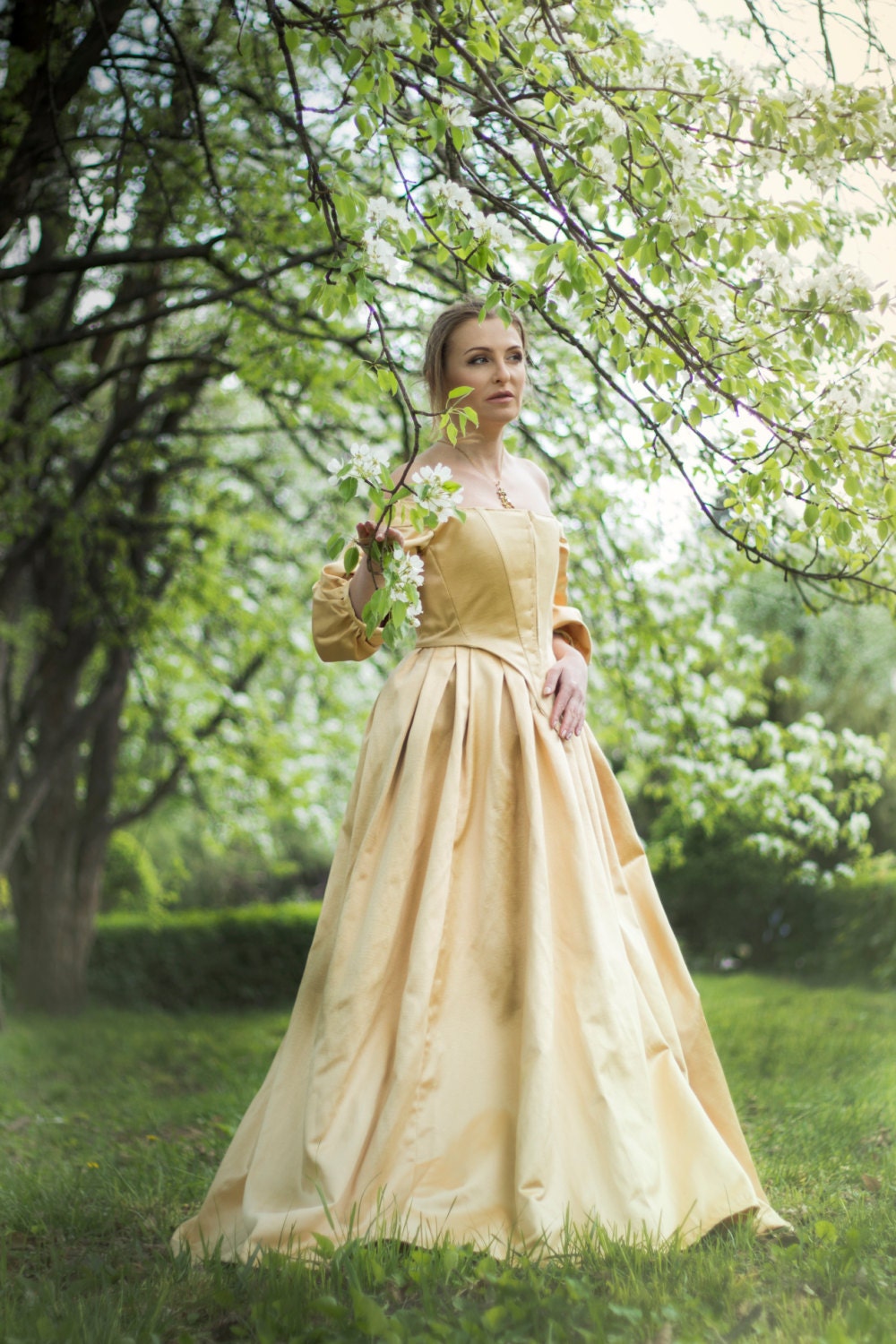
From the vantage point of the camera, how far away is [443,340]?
2791 mm

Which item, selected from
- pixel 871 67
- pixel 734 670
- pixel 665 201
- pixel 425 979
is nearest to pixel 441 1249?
pixel 425 979

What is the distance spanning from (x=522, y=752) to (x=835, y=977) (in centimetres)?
754

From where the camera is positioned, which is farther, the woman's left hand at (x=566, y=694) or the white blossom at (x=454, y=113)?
the woman's left hand at (x=566, y=694)

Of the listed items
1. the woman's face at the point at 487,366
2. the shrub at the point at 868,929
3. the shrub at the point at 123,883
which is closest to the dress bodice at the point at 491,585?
the woman's face at the point at 487,366

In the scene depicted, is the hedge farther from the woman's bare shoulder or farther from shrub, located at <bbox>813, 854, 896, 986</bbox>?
the woman's bare shoulder

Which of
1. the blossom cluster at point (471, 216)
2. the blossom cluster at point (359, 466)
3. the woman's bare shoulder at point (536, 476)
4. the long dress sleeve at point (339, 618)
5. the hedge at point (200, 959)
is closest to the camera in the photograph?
the blossom cluster at point (359, 466)

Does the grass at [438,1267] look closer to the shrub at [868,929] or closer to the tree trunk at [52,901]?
the tree trunk at [52,901]

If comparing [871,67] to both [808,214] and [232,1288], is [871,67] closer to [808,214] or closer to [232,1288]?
[808,214]

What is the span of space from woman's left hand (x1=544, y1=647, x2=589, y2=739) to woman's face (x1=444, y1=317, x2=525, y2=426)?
0.63 meters

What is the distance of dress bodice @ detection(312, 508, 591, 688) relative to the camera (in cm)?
264

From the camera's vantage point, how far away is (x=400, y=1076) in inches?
91.4

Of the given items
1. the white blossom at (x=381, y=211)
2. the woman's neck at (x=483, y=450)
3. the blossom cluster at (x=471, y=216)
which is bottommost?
the woman's neck at (x=483, y=450)

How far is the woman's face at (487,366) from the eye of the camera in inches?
107

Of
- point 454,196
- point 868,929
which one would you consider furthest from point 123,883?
point 454,196
